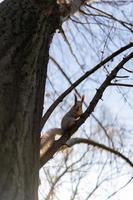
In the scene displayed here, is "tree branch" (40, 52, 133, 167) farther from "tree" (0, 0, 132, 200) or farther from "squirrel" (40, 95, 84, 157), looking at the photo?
"tree" (0, 0, 132, 200)

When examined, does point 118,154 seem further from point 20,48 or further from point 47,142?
point 20,48

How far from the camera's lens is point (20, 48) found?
101 inches

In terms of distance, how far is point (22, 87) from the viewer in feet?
8.03

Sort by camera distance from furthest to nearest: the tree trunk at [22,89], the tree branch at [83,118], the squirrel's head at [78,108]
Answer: the squirrel's head at [78,108] → the tree branch at [83,118] → the tree trunk at [22,89]

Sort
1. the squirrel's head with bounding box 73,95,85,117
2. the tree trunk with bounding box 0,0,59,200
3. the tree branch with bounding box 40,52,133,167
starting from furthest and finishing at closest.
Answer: the squirrel's head with bounding box 73,95,85,117, the tree branch with bounding box 40,52,133,167, the tree trunk with bounding box 0,0,59,200

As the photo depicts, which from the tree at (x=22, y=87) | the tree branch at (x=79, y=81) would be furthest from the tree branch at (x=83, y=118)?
the tree at (x=22, y=87)

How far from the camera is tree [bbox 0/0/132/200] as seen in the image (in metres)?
2.23

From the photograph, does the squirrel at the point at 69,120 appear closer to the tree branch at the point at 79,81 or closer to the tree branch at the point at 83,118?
the tree branch at the point at 83,118

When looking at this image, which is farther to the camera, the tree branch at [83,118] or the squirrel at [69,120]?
the squirrel at [69,120]

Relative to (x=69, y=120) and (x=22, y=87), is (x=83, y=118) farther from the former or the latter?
(x=22, y=87)

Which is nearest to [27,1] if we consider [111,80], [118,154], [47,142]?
[111,80]

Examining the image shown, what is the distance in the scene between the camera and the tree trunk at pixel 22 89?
87.6 inches

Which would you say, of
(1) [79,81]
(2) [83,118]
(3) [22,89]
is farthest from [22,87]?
(1) [79,81]

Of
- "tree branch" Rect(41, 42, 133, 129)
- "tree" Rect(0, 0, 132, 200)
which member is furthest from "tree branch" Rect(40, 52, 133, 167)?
"tree" Rect(0, 0, 132, 200)
